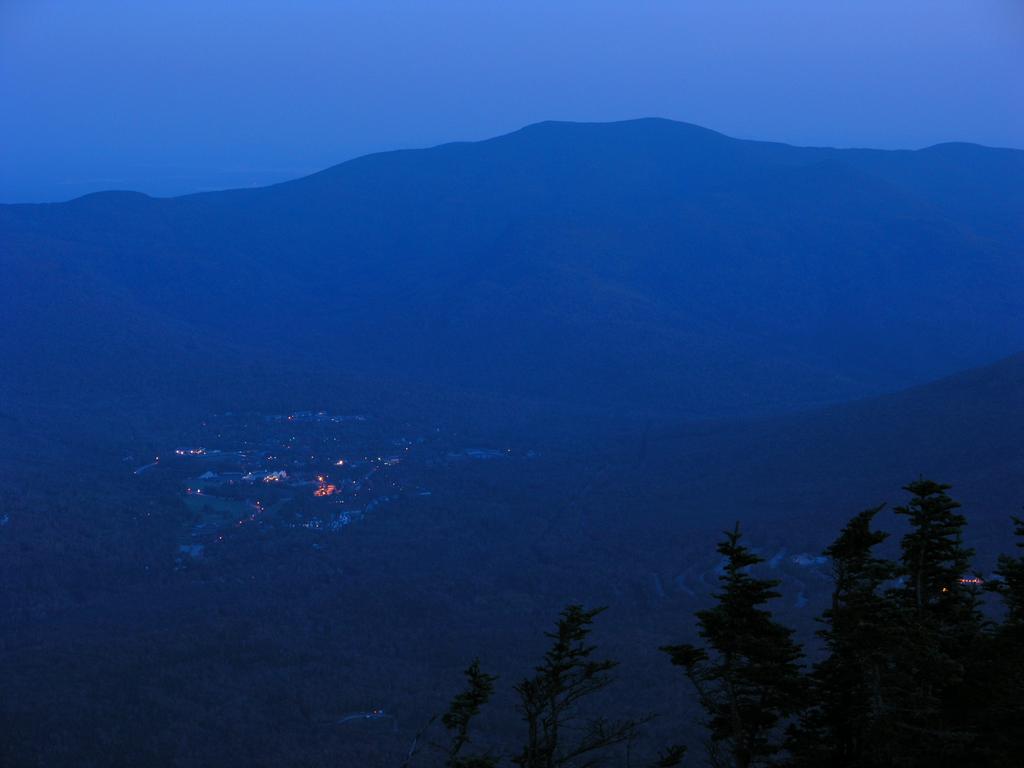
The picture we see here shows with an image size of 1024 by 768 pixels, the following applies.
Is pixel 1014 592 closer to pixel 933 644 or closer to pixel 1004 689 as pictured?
pixel 1004 689

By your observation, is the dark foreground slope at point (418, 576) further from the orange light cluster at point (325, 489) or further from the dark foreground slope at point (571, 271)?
the dark foreground slope at point (571, 271)

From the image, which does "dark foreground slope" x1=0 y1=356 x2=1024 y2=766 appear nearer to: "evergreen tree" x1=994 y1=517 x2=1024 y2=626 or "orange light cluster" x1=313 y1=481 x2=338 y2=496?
"orange light cluster" x1=313 y1=481 x2=338 y2=496

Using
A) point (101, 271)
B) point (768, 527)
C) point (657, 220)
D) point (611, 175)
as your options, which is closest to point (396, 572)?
point (768, 527)

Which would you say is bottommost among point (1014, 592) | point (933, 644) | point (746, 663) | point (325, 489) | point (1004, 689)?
point (1004, 689)

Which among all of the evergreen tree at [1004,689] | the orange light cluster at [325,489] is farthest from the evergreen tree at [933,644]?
the orange light cluster at [325,489]

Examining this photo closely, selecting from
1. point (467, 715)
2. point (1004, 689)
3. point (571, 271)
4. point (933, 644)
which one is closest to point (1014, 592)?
point (1004, 689)

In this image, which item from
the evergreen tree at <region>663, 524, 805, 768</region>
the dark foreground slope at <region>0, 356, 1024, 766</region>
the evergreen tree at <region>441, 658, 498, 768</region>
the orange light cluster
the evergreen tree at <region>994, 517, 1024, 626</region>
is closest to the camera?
the evergreen tree at <region>441, 658, 498, 768</region>

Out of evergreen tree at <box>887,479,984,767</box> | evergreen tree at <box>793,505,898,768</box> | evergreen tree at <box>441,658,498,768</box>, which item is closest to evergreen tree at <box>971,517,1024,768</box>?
evergreen tree at <box>887,479,984,767</box>

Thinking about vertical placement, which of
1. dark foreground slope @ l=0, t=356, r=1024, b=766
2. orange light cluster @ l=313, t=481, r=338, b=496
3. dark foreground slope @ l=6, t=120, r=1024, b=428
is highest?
dark foreground slope @ l=6, t=120, r=1024, b=428
